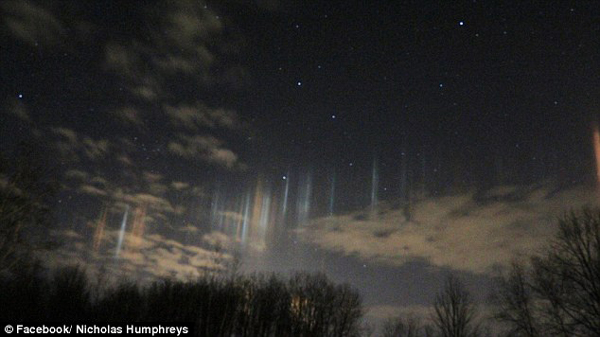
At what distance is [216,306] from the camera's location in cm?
4516

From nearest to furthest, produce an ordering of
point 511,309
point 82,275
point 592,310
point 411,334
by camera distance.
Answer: point 592,310, point 511,309, point 82,275, point 411,334

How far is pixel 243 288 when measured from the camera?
161 feet

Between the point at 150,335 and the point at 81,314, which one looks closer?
the point at 150,335

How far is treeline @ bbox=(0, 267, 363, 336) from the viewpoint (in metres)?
39.2

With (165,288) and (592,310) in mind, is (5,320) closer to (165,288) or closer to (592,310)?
(165,288)

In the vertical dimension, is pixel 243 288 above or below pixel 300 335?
above

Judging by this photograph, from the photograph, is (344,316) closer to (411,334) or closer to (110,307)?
(411,334)

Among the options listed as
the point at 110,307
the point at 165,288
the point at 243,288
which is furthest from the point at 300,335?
the point at 110,307

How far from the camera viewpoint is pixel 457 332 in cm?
3553

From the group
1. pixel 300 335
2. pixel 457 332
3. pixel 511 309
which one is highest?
pixel 511 309

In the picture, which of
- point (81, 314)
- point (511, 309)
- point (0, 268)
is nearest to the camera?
point (0, 268)

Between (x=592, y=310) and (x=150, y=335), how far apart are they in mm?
30316

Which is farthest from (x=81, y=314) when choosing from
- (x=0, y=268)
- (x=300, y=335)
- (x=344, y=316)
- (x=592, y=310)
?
(x=592, y=310)

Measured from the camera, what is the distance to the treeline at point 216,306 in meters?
39.2
